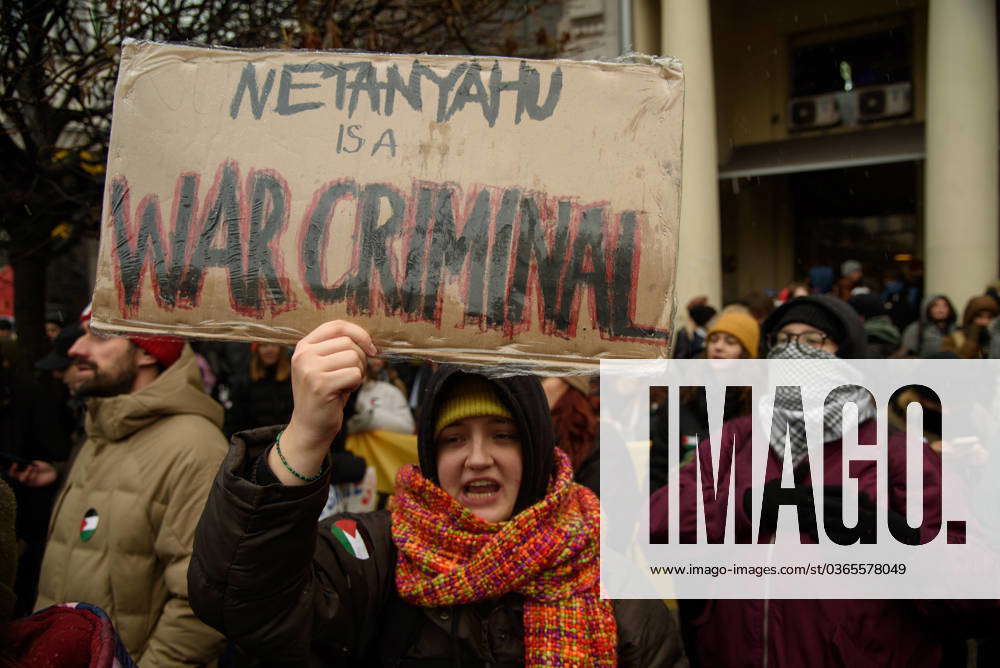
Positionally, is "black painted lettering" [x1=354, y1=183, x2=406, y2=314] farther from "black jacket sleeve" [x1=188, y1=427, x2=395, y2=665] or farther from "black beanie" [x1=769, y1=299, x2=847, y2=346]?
"black beanie" [x1=769, y1=299, x2=847, y2=346]

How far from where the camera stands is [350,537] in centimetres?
172

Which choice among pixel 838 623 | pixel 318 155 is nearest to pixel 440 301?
pixel 318 155

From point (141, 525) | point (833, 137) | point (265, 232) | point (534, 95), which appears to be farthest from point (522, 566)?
point (833, 137)

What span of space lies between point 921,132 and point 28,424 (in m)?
14.4

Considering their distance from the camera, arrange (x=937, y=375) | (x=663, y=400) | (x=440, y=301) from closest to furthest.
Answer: (x=440, y=301)
(x=937, y=375)
(x=663, y=400)

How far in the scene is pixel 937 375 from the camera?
11.3ft

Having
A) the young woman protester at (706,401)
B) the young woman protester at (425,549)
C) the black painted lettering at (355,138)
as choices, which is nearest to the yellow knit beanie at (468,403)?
the young woman protester at (425,549)

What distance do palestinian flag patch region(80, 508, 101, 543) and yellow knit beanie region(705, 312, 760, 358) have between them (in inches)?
117

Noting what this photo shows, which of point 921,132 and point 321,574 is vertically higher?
point 921,132

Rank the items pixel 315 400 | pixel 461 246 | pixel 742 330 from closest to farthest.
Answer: pixel 315 400, pixel 461 246, pixel 742 330

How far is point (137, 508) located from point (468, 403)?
3.99ft

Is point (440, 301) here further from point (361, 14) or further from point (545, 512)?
point (361, 14)

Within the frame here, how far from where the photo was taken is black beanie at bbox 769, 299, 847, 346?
277 centimetres

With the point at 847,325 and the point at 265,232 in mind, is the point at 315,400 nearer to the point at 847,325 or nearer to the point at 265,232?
the point at 265,232
